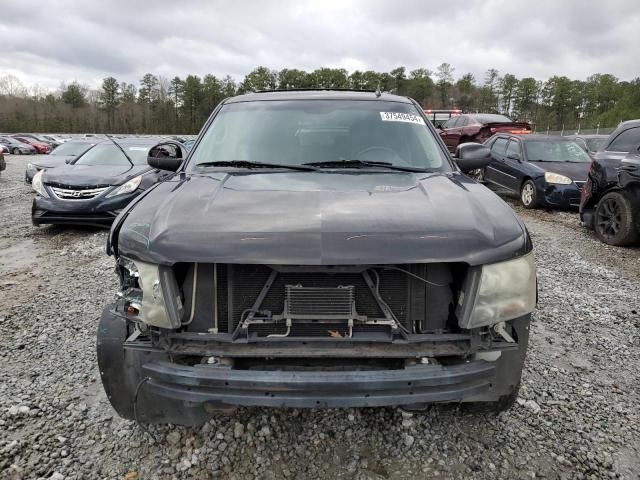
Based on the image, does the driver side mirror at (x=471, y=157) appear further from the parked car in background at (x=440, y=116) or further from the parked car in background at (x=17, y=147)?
the parked car in background at (x=17, y=147)

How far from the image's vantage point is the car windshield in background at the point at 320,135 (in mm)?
3105

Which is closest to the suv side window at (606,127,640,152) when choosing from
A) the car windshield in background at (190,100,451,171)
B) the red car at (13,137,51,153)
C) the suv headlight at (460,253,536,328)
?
the car windshield in background at (190,100,451,171)

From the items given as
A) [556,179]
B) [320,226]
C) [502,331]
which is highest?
[320,226]

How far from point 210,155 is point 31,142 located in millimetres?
47393

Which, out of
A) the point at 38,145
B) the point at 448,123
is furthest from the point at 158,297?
the point at 38,145

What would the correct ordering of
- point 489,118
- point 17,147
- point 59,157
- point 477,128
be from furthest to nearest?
point 17,147, point 489,118, point 477,128, point 59,157

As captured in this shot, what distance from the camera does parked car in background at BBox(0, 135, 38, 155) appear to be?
39875 millimetres

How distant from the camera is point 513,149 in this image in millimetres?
10438

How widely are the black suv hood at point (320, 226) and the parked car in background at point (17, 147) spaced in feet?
150

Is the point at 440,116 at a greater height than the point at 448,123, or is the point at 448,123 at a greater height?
the point at 440,116

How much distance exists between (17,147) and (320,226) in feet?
154

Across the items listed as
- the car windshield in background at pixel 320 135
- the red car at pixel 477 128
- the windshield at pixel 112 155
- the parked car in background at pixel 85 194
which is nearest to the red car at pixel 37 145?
the windshield at pixel 112 155

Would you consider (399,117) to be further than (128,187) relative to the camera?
No

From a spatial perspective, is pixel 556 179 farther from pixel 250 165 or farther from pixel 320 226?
pixel 320 226
